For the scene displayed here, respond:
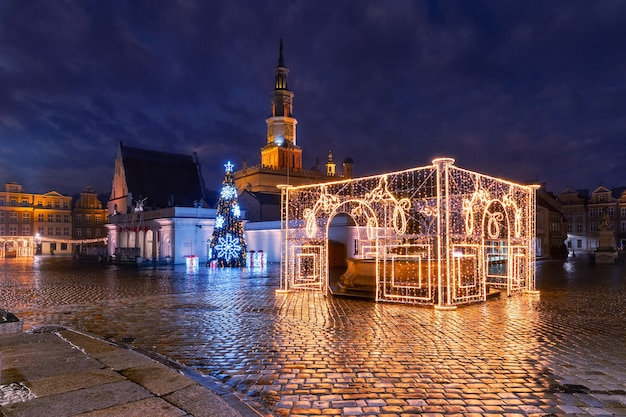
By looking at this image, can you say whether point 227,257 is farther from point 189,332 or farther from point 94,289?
point 189,332

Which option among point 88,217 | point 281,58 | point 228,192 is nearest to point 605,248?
point 228,192

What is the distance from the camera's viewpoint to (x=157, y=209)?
1754 inches

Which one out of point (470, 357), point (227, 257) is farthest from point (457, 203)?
point (227, 257)

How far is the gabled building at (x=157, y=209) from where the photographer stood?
39.7m

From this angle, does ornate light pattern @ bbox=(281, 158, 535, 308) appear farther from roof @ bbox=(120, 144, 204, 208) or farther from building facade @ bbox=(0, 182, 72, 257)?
building facade @ bbox=(0, 182, 72, 257)

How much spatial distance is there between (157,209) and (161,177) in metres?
14.4

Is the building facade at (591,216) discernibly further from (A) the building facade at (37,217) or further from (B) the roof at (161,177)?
(A) the building facade at (37,217)

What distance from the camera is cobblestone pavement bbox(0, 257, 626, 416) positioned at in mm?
5508

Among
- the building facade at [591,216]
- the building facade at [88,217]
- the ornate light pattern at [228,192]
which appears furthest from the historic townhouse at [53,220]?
the building facade at [591,216]

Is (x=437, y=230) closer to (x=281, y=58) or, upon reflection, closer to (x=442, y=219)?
(x=442, y=219)

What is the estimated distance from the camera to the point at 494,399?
18.0 feet

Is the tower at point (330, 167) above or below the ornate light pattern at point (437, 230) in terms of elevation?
above

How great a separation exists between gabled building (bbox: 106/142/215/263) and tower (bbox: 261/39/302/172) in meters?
14.7

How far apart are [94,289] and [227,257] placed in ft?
52.5
